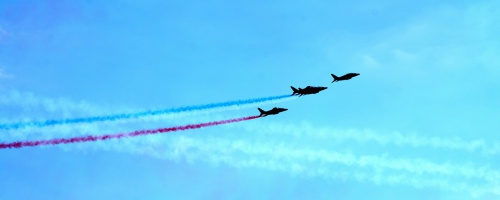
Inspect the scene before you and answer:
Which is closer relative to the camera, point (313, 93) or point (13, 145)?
point (13, 145)

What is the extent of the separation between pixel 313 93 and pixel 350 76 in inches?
428

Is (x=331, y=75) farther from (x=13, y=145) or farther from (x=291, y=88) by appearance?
(x=13, y=145)

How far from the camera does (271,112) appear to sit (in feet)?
432

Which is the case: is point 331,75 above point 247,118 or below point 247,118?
above

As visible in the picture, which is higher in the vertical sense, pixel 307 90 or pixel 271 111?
pixel 307 90

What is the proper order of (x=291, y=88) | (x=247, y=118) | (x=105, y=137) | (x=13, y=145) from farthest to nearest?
(x=291, y=88) → (x=247, y=118) → (x=105, y=137) → (x=13, y=145)

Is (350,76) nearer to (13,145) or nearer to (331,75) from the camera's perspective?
(331,75)

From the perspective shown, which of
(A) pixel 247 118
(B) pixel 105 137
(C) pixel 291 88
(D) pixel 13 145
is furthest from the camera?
(C) pixel 291 88

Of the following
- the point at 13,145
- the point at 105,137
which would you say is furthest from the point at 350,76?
the point at 13,145

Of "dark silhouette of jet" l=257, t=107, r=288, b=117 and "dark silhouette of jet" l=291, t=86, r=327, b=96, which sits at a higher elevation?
"dark silhouette of jet" l=291, t=86, r=327, b=96

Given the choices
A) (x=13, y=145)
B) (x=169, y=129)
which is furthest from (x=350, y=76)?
(x=13, y=145)

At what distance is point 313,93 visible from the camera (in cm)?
13275

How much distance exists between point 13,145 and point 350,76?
242 ft

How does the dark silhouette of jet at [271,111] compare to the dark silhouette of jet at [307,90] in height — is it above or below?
below
